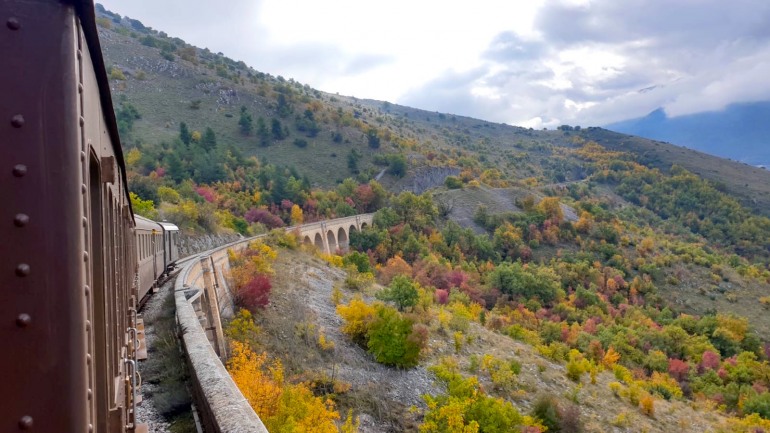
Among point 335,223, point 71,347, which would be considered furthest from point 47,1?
point 335,223

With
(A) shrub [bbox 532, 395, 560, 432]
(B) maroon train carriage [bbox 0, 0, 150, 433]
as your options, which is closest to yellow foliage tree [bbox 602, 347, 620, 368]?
(A) shrub [bbox 532, 395, 560, 432]

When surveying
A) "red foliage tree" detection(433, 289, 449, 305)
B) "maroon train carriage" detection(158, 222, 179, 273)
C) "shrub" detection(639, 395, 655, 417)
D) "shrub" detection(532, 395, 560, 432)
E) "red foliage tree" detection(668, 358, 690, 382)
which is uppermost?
"maroon train carriage" detection(158, 222, 179, 273)

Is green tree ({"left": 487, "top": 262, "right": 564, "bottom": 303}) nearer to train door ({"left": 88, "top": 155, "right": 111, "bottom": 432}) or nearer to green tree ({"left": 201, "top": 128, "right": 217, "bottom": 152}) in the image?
green tree ({"left": 201, "top": 128, "right": 217, "bottom": 152})

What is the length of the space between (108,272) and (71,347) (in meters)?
1.21

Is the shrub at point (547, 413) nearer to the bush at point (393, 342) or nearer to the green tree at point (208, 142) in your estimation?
the bush at point (393, 342)

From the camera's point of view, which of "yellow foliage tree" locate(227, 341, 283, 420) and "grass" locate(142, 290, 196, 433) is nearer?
"grass" locate(142, 290, 196, 433)

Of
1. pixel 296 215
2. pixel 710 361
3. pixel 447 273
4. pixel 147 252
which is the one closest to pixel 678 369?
pixel 710 361

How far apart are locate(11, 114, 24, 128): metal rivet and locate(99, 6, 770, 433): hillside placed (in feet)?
27.1

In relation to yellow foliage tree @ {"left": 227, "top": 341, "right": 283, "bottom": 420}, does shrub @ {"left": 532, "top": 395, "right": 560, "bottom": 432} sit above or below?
below

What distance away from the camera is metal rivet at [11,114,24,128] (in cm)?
163

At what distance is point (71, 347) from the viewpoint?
5.60ft

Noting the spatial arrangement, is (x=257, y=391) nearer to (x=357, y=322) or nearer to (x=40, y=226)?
(x=40, y=226)

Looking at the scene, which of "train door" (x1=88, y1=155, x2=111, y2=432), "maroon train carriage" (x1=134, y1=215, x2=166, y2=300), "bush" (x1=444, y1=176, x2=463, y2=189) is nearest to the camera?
"train door" (x1=88, y1=155, x2=111, y2=432)

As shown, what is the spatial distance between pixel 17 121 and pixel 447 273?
3947cm
